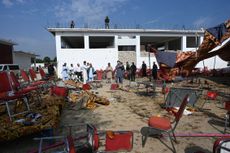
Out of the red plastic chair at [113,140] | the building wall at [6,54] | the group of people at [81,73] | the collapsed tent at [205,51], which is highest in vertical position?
the building wall at [6,54]

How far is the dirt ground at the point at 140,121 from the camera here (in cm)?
414

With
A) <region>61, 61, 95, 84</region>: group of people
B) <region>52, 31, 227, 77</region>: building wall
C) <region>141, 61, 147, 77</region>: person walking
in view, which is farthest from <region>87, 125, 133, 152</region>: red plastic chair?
<region>52, 31, 227, 77</region>: building wall

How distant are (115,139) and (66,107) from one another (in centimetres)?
454

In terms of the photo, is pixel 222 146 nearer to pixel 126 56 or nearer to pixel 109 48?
pixel 109 48

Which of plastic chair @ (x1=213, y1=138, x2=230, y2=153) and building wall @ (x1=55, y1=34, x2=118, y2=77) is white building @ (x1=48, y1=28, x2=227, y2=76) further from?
plastic chair @ (x1=213, y1=138, x2=230, y2=153)

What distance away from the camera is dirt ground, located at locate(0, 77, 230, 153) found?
4.14m

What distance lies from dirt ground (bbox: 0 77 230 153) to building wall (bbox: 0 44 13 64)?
84.2ft

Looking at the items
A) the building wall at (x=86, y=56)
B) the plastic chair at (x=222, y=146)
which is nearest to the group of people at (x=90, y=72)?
the building wall at (x=86, y=56)

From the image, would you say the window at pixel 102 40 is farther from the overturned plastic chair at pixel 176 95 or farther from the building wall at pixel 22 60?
the overturned plastic chair at pixel 176 95

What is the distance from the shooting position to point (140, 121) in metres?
5.79

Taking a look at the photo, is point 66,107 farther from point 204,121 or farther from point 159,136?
point 204,121

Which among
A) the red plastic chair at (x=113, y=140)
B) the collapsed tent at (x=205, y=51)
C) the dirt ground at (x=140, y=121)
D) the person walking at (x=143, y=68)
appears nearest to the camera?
the red plastic chair at (x=113, y=140)

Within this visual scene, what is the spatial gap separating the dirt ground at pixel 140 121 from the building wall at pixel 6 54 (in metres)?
25.7

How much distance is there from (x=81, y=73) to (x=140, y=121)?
1141 cm
